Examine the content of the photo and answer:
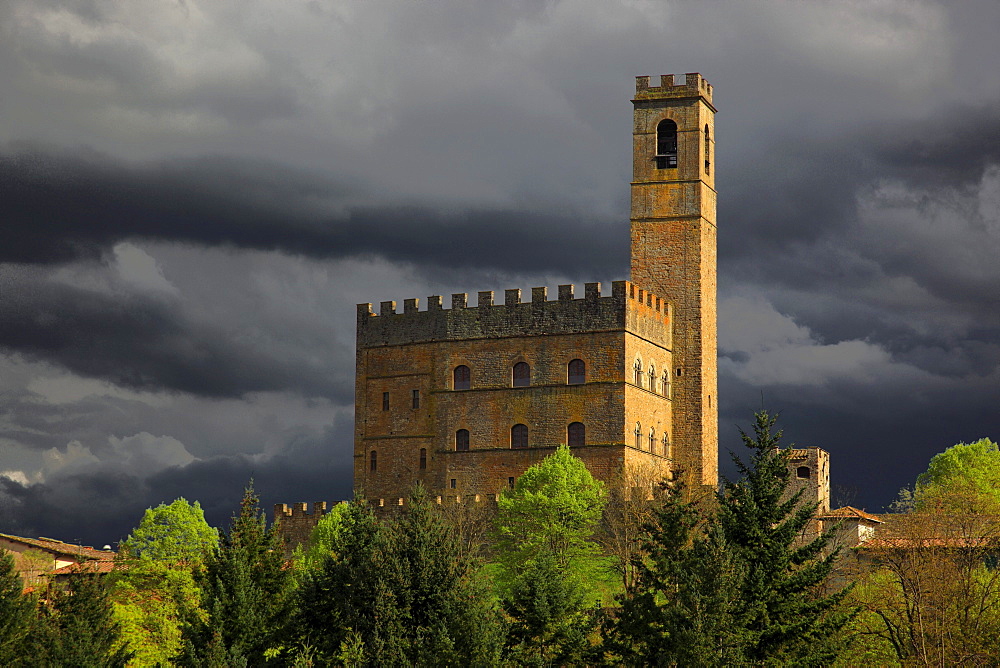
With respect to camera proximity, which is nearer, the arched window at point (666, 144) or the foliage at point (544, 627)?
the foliage at point (544, 627)

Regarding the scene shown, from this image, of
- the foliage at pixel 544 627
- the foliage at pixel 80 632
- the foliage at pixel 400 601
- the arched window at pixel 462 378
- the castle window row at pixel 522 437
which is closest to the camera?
the foliage at pixel 400 601

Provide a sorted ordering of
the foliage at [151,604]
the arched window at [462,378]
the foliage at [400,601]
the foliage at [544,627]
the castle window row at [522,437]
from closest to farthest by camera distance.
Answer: the foliage at [400,601] → the foliage at [544,627] → the foliage at [151,604] → the castle window row at [522,437] → the arched window at [462,378]

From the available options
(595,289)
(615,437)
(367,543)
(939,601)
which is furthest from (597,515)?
(367,543)

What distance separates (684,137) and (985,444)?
24.6 meters

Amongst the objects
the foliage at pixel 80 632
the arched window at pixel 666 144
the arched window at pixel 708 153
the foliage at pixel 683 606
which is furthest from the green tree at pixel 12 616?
the arched window at pixel 708 153

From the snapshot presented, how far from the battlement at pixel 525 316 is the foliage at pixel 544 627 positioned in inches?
1225

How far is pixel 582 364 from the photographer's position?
250 feet

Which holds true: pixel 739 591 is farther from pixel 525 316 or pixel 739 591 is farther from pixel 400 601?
pixel 525 316

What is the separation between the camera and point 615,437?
74.9 m

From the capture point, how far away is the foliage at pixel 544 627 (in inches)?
1738

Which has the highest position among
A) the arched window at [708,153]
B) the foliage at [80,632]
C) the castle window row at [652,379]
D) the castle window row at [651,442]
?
the arched window at [708,153]

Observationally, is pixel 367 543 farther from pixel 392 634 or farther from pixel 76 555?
pixel 76 555

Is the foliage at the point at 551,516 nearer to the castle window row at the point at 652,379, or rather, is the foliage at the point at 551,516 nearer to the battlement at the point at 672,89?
the castle window row at the point at 652,379

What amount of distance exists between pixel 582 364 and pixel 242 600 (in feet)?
111
